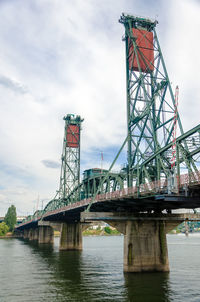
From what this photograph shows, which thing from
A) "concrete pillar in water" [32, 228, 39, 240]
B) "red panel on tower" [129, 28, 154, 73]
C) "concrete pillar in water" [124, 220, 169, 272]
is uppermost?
"red panel on tower" [129, 28, 154, 73]

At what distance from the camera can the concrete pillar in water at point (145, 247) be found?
42.2 metres

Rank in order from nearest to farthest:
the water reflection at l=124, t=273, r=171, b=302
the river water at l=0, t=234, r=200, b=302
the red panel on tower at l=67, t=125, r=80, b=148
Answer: the water reflection at l=124, t=273, r=171, b=302 → the river water at l=0, t=234, r=200, b=302 → the red panel on tower at l=67, t=125, r=80, b=148

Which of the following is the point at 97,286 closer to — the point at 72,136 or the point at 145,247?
the point at 145,247

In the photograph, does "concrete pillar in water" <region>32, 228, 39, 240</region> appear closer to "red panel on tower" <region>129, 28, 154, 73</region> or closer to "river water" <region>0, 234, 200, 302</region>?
"river water" <region>0, 234, 200, 302</region>

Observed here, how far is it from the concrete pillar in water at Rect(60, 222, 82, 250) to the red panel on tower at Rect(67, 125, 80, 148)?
41944mm

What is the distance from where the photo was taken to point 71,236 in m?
88.9

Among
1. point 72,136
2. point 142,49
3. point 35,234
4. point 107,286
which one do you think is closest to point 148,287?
point 107,286

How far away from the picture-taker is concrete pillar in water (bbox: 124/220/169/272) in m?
42.2

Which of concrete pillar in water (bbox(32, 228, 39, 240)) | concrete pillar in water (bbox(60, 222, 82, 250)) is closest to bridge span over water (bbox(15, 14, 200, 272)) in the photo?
concrete pillar in water (bbox(60, 222, 82, 250))

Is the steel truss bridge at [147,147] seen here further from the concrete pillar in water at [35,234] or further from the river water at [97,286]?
the concrete pillar in water at [35,234]

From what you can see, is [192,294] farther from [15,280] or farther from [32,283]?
[15,280]

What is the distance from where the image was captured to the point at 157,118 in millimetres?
49688

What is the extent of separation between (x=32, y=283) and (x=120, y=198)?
51.3 feet

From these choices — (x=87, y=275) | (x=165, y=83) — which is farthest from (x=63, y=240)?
(x=165, y=83)
